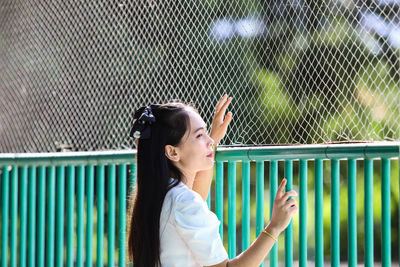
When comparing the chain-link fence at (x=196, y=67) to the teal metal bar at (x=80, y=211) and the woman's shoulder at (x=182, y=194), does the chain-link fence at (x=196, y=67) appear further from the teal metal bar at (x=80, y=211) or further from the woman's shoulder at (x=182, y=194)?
the woman's shoulder at (x=182, y=194)

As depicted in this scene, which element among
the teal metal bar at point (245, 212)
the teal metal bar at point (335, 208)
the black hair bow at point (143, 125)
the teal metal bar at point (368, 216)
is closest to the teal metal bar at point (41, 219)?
the teal metal bar at point (245, 212)

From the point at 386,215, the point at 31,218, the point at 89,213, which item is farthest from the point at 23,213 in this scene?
the point at 386,215

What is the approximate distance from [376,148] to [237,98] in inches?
29.5

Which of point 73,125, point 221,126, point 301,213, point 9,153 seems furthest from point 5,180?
point 301,213

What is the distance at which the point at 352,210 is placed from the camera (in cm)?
234

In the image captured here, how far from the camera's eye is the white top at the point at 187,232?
195cm

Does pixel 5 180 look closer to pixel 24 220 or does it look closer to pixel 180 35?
pixel 24 220

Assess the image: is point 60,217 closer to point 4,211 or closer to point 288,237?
point 4,211

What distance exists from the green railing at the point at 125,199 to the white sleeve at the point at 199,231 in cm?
59

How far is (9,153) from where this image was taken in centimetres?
376

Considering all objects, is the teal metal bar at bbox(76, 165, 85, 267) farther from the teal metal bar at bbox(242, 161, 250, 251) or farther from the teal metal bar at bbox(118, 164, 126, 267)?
the teal metal bar at bbox(242, 161, 250, 251)

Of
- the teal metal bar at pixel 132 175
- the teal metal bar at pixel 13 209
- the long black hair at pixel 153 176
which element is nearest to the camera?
the long black hair at pixel 153 176

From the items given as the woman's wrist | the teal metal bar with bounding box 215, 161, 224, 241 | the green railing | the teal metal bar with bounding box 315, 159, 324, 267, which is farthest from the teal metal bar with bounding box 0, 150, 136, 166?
the woman's wrist

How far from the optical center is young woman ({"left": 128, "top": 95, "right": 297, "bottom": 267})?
6.40ft
